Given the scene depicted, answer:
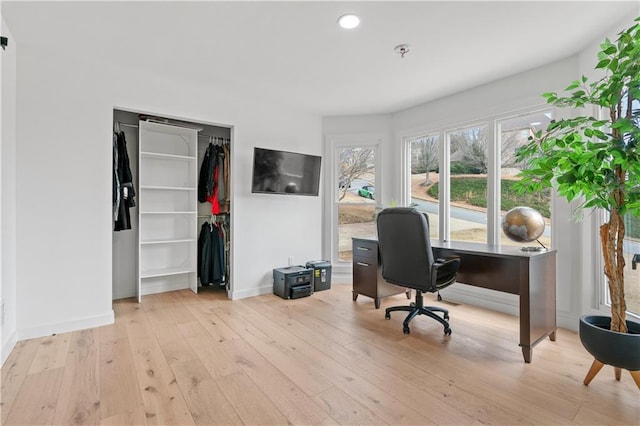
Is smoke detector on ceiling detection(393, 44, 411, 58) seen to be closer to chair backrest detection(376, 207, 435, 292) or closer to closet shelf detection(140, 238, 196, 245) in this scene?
chair backrest detection(376, 207, 435, 292)

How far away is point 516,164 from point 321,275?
2.58m

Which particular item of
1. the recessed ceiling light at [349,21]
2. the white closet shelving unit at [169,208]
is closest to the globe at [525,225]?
the recessed ceiling light at [349,21]

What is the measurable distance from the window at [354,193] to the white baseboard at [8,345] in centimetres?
347

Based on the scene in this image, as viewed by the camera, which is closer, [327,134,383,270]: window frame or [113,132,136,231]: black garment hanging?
[113,132,136,231]: black garment hanging

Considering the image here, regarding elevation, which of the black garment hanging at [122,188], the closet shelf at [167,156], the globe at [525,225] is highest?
the closet shelf at [167,156]

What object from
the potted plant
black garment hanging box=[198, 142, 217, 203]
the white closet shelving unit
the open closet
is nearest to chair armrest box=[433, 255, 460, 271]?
the potted plant

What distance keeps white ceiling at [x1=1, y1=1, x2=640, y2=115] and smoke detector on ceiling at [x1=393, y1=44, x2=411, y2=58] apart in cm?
5

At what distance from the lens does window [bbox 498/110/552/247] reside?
311 centimetres

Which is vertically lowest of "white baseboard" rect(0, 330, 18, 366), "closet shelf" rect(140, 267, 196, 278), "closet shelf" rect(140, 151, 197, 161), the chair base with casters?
"white baseboard" rect(0, 330, 18, 366)

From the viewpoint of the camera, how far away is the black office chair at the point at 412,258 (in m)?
2.64

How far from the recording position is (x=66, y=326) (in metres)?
2.75

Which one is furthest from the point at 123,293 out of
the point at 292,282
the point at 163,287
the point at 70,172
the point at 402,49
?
the point at 402,49

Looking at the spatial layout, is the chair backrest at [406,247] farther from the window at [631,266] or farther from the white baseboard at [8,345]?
the white baseboard at [8,345]

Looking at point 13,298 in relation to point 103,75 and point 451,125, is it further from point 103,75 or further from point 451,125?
point 451,125
